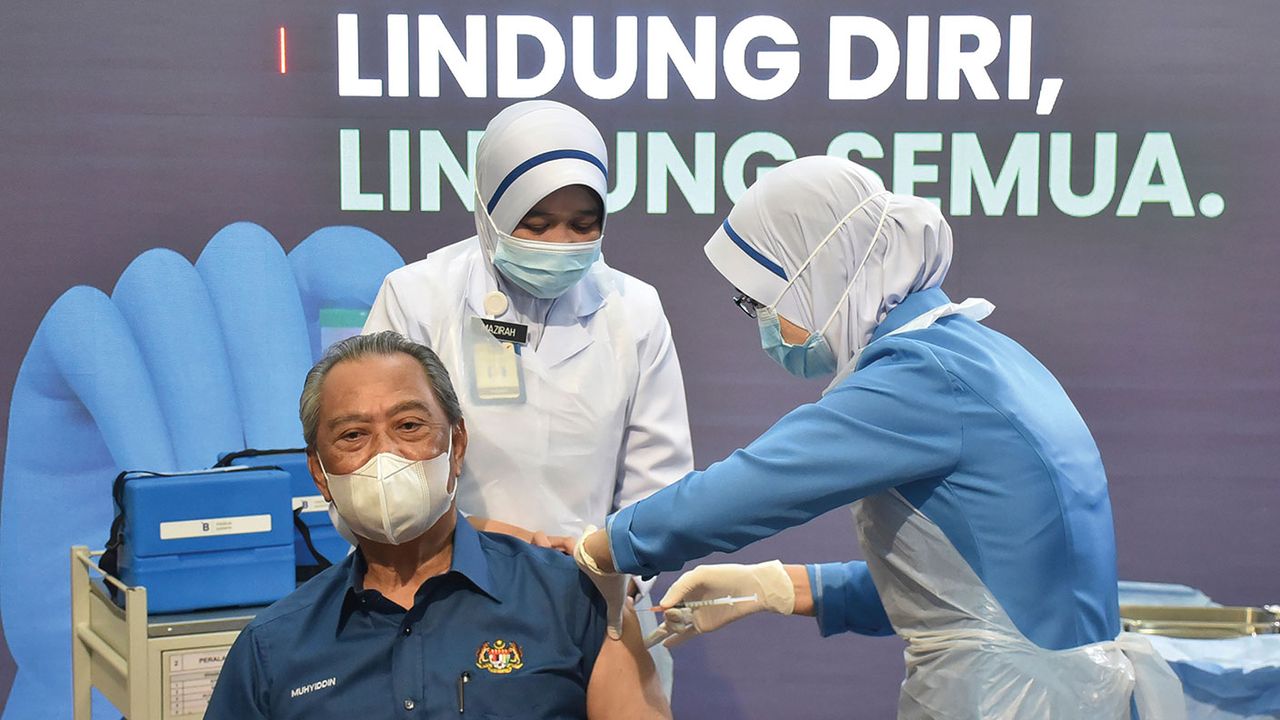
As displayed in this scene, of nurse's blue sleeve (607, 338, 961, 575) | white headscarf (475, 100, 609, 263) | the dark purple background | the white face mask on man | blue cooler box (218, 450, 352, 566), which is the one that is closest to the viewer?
nurse's blue sleeve (607, 338, 961, 575)

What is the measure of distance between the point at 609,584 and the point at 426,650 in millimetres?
290

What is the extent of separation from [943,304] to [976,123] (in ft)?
5.55

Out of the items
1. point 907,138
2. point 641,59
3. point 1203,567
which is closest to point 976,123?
point 907,138

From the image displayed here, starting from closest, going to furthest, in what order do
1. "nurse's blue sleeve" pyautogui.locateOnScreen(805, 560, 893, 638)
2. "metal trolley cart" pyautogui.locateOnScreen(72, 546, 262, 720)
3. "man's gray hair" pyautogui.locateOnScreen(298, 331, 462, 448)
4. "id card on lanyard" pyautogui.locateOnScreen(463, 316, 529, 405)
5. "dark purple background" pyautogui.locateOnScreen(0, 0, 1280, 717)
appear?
"man's gray hair" pyautogui.locateOnScreen(298, 331, 462, 448) < "nurse's blue sleeve" pyautogui.locateOnScreen(805, 560, 893, 638) < "id card on lanyard" pyautogui.locateOnScreen(463, 316, 529, 405) < "metal trolley cart" pyautogui.locateOnScreen(72, 546, 262, 720) < "dark purple background" pyautogui.locateOnScreen(0, 0, 1280, 717)

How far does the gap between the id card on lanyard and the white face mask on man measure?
0.54m

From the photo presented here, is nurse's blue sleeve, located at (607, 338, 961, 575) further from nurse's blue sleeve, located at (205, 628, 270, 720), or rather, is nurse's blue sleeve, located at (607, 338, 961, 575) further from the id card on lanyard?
the id card on lanyard

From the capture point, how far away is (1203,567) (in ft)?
11.6

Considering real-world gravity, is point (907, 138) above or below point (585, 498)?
above

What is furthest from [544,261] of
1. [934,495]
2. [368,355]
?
[934,495]

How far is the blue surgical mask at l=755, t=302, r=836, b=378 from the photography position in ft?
6.67

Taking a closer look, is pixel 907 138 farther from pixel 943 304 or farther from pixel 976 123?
pixel 943 304

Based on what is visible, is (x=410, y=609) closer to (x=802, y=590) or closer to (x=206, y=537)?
(x=802, y=590)

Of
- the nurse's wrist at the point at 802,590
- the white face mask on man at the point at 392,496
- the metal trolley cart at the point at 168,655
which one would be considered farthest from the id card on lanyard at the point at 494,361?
the metal trolley cart at the point at 168,655

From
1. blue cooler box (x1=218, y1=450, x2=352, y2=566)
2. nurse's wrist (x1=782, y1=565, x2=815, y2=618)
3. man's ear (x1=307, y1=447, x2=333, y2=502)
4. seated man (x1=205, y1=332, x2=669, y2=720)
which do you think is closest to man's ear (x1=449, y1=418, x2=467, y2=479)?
seated man (x1=205, y1=332, x2=669, y2=720)
